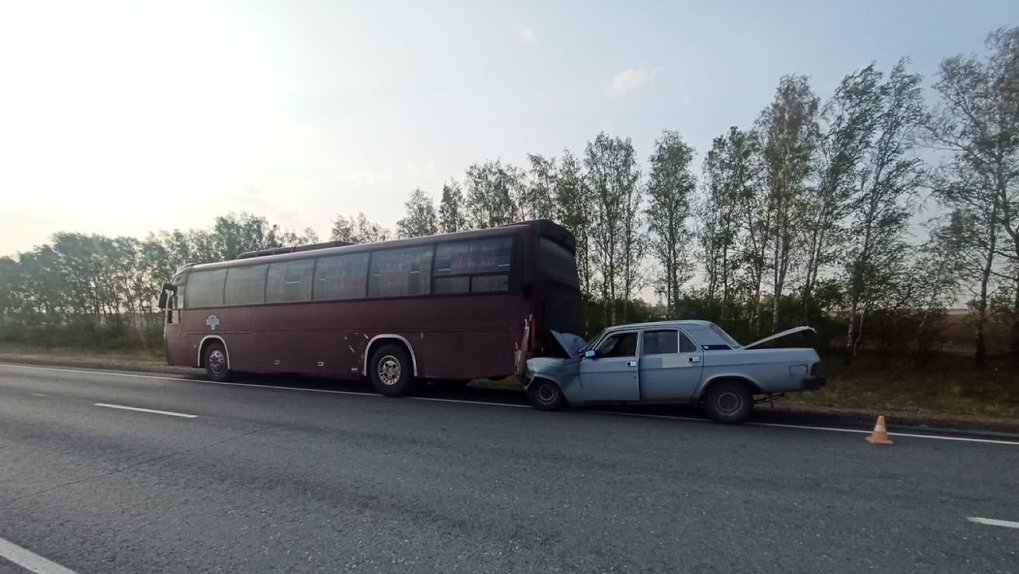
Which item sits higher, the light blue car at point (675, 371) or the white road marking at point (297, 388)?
the light blue car at point (675, 371)

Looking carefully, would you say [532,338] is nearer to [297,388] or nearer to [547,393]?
[547,393]

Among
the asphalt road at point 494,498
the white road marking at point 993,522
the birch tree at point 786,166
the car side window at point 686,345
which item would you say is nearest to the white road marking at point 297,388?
the asphalt road at point 494,498

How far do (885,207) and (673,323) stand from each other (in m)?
15.4

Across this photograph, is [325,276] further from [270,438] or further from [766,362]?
[766,362]

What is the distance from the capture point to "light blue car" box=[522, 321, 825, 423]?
7.90 m

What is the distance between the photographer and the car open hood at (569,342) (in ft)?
33.1

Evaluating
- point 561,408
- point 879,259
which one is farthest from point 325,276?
point 879,259

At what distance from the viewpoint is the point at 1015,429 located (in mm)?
7734

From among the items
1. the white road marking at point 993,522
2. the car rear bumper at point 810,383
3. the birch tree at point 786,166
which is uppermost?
the birch tree at point 786,166

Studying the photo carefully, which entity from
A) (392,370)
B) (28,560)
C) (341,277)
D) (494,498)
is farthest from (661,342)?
(28,560)

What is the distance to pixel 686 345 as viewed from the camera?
860 cm

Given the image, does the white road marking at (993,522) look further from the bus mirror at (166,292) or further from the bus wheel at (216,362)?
the bus mirror at (166,292)

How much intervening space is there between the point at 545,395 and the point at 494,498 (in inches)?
199

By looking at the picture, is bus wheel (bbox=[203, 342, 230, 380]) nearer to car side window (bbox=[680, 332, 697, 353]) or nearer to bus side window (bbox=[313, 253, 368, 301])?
bus side window (bbox=[313, 253, 368, 301])
